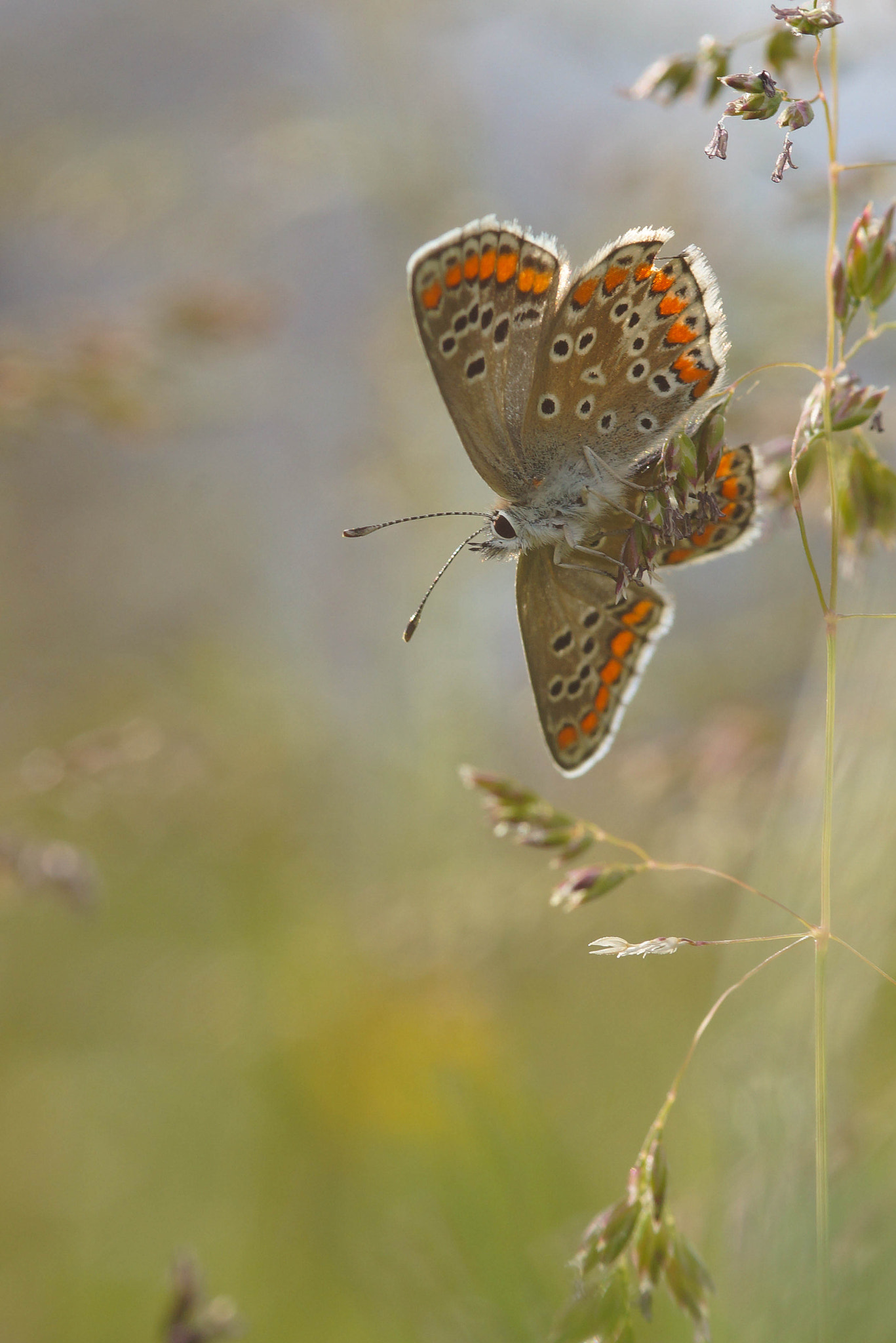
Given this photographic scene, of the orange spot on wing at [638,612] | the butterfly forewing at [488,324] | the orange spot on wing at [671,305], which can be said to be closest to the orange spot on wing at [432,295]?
the butterfly forewing at [488,324]

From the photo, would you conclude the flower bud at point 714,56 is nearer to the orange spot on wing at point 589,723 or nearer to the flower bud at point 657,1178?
the orange spot on wing at point 589,723

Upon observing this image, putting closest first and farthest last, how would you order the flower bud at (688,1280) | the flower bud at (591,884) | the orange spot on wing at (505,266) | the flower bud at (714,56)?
the flower bud at (688,1280) < the flower bud at (591,884) < the flower bud at (714,56) < the orange spot on wing at (505,266)

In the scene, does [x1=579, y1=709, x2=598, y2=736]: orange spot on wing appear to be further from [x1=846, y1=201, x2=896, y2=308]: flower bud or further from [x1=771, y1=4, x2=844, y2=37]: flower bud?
[x1=771, y1=4, x2=844, y2=37]: flower bud

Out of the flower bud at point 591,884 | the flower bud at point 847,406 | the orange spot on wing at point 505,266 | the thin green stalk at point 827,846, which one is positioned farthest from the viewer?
the orange spot on wing at point 505,266

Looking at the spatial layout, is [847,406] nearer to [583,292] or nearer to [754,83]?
[754,83]

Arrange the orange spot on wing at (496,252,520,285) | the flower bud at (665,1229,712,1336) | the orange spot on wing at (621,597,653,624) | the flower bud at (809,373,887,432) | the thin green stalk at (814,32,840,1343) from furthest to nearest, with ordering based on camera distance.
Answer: the orange spot on wing at (621,597,653,624) → the orange spot on wing at (496,252,520,285) → the flower bud at (809,373,887,432) → the flower bud at (665,1229,712,1336) → the thin green stalk at (814,32,840,1343)

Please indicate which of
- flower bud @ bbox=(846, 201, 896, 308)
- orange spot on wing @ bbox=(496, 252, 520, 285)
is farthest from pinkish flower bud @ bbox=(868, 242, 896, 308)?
orange spot on wing @ bbox=(496, 252, 520, 285)
